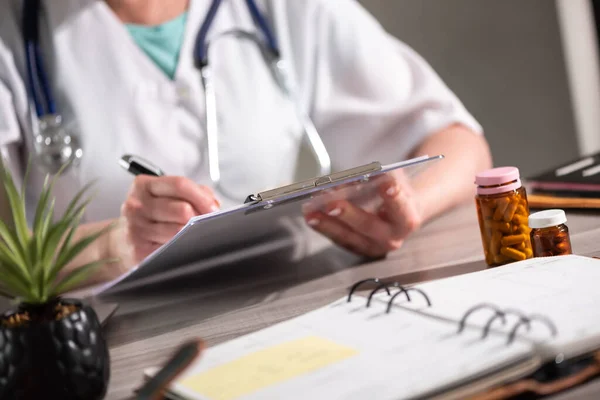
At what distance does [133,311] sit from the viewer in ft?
2.73

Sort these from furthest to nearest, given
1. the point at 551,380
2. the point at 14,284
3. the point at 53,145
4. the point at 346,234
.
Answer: the point at 53,145
the point at 346,234
the point at 14,284
the point at 551,380

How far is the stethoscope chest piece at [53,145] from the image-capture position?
1.15m

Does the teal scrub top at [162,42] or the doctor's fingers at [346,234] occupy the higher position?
the teal scrub top at [162,42]

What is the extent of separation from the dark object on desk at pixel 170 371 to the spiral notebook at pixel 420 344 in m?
0.01

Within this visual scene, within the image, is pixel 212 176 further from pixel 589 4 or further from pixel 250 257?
pixel 589 4

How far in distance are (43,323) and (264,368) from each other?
161 millimetres

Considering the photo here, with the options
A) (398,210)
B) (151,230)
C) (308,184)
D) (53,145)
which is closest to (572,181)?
(398,210)

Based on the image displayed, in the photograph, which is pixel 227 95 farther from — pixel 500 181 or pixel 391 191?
pixel 500 181

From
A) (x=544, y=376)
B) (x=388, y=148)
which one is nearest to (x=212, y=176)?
(x=388, y=148)

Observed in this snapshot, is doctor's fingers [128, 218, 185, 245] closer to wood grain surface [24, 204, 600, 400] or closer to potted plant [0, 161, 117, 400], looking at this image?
wood grain surface [24, 204, 600, 400]

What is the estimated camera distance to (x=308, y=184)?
689mm

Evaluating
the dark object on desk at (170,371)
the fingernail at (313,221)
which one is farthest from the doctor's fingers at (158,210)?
the dark object on desk at (170,371)

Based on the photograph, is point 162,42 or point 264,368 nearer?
point 264,368

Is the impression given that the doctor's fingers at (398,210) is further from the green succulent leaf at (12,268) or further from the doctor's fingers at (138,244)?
the green succulent leaf at (12,268)
